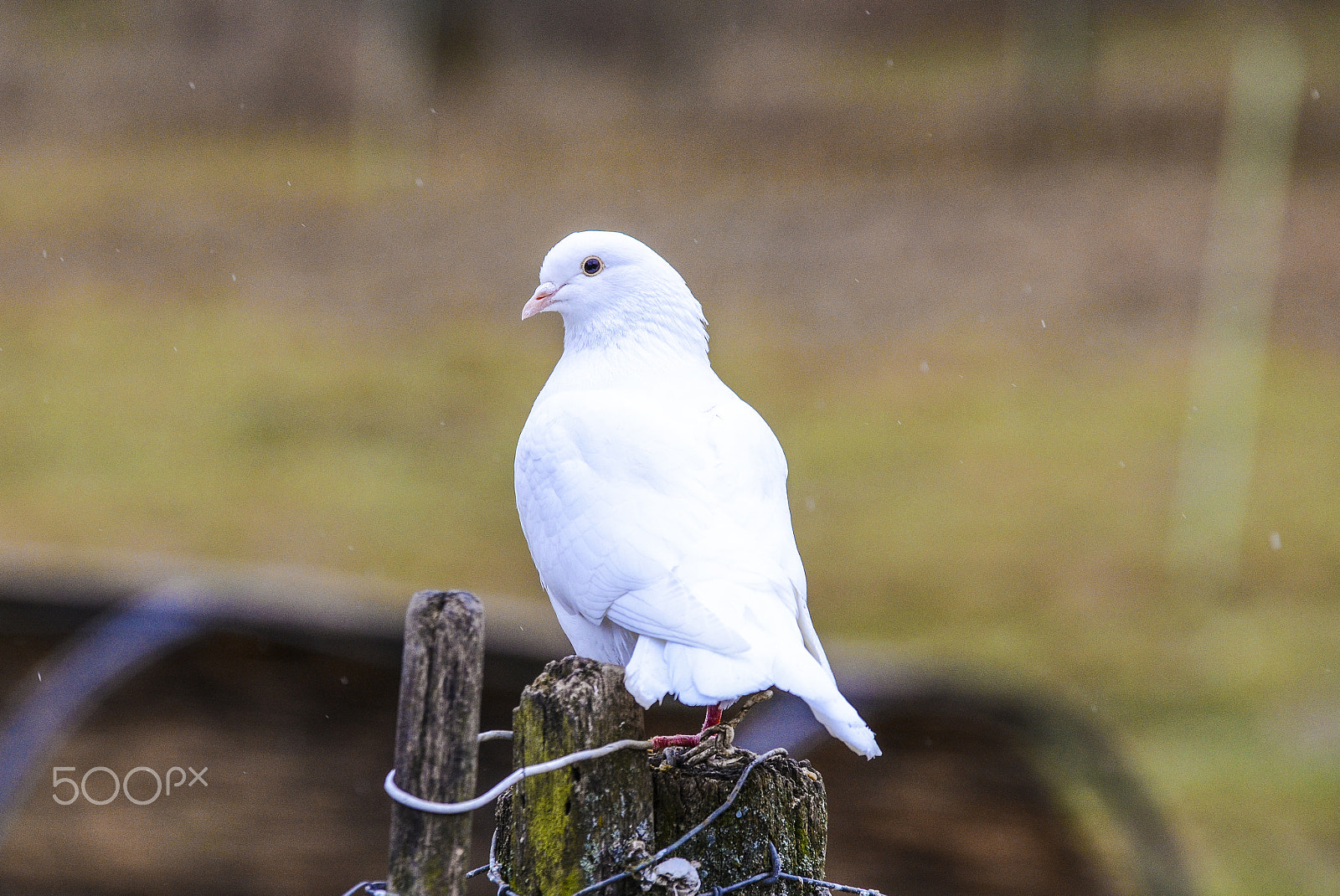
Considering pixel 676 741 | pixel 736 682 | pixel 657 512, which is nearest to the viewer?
pixel 736 682

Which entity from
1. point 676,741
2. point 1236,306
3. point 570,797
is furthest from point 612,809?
point 1236,306

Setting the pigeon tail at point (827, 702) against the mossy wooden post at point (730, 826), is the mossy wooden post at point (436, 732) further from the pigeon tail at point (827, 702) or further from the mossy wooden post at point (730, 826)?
the pigeon tail at point (827, 702)

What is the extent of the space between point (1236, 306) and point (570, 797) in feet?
51.4

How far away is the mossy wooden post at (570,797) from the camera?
2.17m

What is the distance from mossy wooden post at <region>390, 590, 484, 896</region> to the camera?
185 centimetres

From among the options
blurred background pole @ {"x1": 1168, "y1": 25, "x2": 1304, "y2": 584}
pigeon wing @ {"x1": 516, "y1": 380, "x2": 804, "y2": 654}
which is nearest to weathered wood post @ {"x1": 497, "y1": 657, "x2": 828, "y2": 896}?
pigeon wing @ {"x1": 516, "y1": 380, "x2": 804, "y2": 654}

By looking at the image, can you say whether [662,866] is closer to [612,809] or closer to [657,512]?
[612,809]

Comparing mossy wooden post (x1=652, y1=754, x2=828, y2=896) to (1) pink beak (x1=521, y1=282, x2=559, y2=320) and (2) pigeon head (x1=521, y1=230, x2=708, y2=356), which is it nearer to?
(2) pigeon head (x1=521, y1=230, x2=708, y2=356)

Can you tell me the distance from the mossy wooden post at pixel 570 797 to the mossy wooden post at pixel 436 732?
1.01ft

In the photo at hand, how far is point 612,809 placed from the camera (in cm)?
220

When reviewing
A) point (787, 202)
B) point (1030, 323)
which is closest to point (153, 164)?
point (787, 202)

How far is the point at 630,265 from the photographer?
3.87 m

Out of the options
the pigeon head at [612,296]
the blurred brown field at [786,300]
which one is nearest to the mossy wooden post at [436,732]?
the pigeon head at [612,296]

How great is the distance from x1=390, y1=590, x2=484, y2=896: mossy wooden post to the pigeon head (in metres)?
2.03
